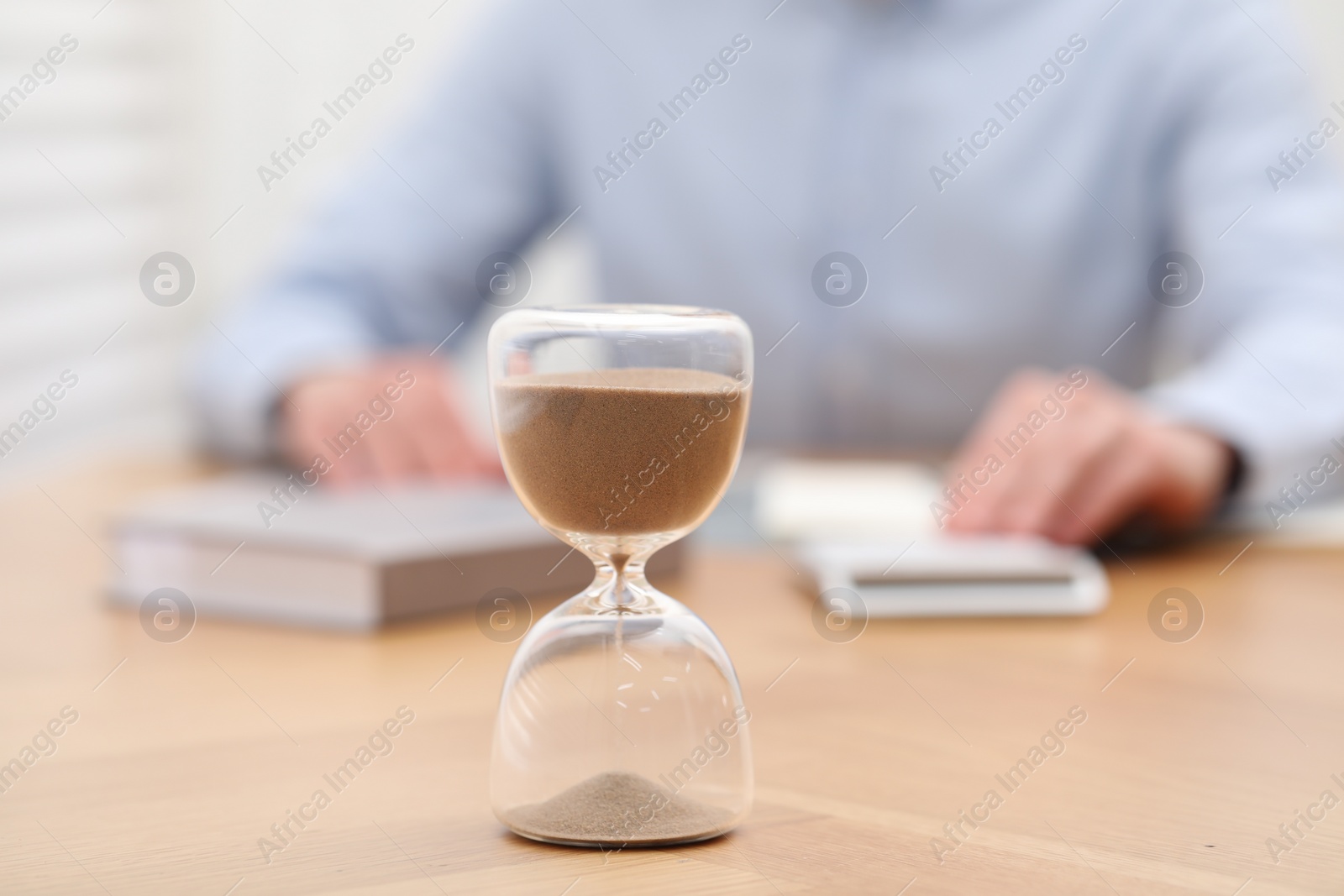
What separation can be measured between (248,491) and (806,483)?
0.61 m

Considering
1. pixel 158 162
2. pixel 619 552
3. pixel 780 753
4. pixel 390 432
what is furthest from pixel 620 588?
pixel 158 162

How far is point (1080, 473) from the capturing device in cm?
128

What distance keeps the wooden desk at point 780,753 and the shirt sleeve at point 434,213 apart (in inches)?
34.6

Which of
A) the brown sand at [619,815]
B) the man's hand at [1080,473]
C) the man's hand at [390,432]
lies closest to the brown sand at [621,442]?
the brown sand at [619,815]

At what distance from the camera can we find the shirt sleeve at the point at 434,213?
1.96 meters

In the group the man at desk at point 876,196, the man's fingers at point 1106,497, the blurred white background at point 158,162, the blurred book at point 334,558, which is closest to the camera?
the blurred book at point 334,558

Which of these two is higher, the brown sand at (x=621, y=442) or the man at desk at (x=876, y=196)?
the man at desk at (x=876, y=196)

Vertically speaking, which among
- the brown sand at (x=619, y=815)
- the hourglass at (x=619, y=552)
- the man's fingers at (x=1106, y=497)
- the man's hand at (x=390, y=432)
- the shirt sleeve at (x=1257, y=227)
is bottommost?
the brown sand at (x=619, y=815)

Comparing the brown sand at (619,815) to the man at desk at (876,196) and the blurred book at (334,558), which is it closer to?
the blurred book at (334,558)

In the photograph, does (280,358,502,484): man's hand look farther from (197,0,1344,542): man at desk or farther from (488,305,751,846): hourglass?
(488,305,751,846): hourglass

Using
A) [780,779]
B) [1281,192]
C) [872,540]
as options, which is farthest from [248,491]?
[1281,192]

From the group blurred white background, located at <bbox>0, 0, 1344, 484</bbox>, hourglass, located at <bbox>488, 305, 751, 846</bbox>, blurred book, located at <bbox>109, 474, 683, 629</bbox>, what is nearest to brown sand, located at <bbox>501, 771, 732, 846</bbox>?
hourglass, located at <bbox>488, 305, 751, 846</bbox>

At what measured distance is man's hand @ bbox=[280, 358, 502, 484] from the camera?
1492 millimetres

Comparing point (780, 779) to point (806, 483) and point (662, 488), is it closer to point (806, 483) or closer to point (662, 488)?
point (662, 488)
